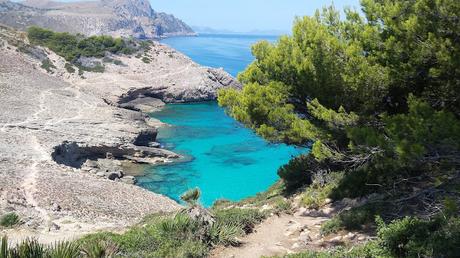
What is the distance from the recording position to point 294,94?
14.7 metres

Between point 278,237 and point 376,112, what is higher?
point 376,112

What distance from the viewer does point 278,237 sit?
1230 cm

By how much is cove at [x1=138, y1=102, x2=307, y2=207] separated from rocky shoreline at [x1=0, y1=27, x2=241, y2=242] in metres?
2.14

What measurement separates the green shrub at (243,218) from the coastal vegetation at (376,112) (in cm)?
184

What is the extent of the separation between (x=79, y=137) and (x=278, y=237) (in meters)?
24.5

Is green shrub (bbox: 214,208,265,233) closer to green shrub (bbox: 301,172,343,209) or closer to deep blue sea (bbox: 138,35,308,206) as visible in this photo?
A: green shrub (bbox: 301,172,343,209)

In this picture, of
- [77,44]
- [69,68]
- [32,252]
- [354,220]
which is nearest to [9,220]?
[32,252]

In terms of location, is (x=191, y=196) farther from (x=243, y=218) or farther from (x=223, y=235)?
(x=243, y=218)

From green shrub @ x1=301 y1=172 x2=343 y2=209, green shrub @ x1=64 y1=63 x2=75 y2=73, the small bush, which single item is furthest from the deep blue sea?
the small bush

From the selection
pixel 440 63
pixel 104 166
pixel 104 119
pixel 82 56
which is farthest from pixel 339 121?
pixel 82 56

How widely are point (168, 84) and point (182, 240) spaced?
55.5 metres

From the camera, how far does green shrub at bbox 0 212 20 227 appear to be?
50.0 ft

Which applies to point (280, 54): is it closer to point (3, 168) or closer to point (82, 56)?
point (3, 168)

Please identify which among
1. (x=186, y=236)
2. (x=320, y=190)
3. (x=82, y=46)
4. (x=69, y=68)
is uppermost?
(x=82, y=46)
